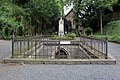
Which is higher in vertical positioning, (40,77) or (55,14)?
(55,14)

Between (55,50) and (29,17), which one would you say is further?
(29,17)

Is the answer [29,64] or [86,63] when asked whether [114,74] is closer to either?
[86,63]

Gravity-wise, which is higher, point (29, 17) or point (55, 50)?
point (29, 17)

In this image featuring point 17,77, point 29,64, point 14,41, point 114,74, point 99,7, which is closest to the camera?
point 17,77

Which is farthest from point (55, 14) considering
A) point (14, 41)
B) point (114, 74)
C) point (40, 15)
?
point (114, 74)

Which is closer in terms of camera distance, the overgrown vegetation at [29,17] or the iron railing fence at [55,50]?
the iron railing fence at [55,50]

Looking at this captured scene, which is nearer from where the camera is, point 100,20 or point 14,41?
point 14,41

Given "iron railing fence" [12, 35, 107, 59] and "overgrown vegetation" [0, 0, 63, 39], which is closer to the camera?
"iron railing fence" [12, 35, 107, 59]

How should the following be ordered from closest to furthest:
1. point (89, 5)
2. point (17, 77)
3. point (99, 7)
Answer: point (17, 77) < point (99, 7) < point (89, 5)

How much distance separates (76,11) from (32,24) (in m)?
8.91

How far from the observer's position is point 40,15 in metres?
43.7

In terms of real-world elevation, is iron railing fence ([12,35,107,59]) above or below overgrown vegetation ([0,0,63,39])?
below

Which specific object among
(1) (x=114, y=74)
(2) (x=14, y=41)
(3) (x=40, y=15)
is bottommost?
(1) (x=114, y=74)

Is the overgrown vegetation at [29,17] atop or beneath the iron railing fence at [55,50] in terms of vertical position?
atop
